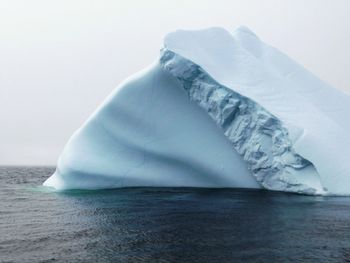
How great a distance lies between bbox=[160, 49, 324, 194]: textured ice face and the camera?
49.9 ft

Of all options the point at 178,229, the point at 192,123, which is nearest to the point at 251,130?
the point at 192,123

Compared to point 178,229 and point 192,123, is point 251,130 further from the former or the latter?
point 178,229

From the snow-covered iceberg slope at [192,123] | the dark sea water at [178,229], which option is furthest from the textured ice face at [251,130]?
the dark sea water at [178,229]

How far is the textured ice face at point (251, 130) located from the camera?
598 inches

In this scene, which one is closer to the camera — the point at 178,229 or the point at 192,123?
the point at 178,229

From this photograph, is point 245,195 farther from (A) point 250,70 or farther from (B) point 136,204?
(A) point 250,70

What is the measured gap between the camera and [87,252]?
23.5 ft

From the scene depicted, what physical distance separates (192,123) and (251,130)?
8.65 feet

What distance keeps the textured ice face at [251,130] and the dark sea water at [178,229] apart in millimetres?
1272

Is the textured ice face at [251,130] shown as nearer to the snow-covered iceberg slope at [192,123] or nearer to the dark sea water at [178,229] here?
the snow-covered iceberg slope at [192,123]

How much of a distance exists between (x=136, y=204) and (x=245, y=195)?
14.1 feet

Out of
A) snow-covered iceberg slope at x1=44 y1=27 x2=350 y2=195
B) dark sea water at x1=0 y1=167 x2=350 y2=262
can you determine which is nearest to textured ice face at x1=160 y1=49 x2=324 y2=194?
snow-covered iceberg slope at x1=44 y1=27 x2=350 y2=195

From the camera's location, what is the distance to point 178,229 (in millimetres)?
8906

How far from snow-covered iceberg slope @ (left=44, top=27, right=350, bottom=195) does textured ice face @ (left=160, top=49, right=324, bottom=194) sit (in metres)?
0.04
